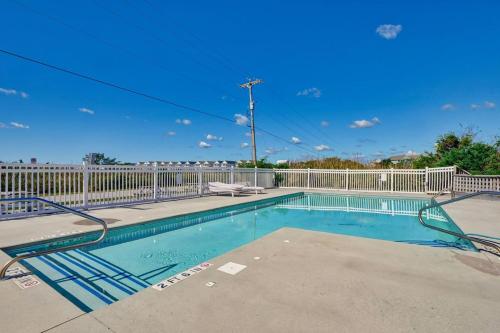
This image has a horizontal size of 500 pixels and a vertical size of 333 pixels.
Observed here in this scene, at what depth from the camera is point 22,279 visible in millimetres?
2352

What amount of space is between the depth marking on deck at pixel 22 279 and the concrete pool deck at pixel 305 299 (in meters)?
0.06

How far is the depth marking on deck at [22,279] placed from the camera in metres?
2.24

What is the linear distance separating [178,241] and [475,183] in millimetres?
11124

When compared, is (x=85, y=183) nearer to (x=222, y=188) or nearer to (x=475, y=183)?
(x=222, y=188)

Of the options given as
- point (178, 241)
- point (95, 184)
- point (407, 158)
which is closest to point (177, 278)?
point (178, 241)

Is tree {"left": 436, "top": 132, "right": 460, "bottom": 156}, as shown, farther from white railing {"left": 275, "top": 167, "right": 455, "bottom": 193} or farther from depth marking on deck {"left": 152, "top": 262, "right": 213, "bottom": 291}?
depth marking on deck {"left": 152, "top": 262, "right": 213, "bottom": 291}

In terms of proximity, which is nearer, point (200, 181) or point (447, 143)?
point (200, 181)

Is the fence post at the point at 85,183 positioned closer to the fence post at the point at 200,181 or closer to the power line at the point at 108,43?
the fence post at the point at 200,181

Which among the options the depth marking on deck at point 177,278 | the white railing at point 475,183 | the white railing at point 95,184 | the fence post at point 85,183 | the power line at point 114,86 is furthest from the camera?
the white railing at point 475,183

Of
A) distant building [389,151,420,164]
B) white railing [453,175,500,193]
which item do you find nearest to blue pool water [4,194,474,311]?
white railing [453,175,500,193]

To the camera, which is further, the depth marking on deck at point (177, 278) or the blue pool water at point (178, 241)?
the blue pool water at point (178, 241)

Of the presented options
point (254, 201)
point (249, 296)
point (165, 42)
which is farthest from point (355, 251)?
point (165, 42)

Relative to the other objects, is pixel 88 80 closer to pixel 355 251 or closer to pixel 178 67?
pixel 178 67

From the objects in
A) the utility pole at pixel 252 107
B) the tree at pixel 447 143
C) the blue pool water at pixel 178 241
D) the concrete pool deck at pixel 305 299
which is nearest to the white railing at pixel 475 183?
the blue pool water at pixel 178 241
